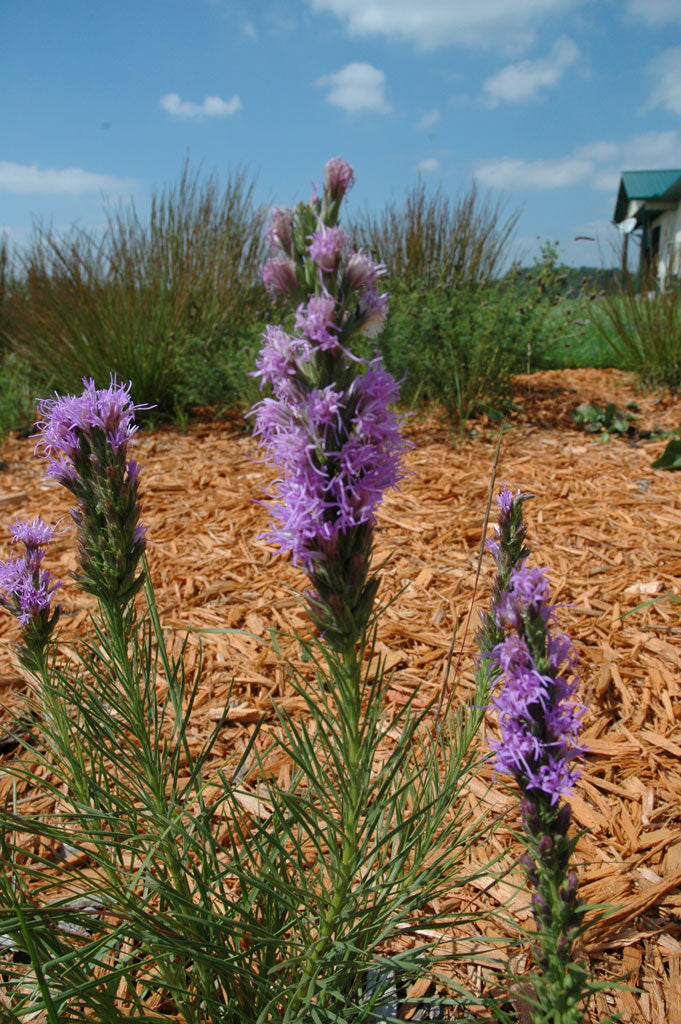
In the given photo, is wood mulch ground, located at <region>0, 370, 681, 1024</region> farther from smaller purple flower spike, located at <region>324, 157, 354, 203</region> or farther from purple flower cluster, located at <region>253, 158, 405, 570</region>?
smaller purple flower spike, located at <region>324, 157, 354, 203</region>

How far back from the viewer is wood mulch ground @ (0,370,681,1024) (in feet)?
5.65

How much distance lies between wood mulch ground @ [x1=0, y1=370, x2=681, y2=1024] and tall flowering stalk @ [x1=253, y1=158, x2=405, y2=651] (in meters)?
0.18

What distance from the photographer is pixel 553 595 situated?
2.96 m

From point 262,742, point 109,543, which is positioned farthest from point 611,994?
point 109,543

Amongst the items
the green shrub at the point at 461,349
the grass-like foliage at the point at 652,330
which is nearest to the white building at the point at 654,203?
the grass-like foliage at the point at 652,330

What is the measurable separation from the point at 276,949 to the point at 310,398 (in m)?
1.09

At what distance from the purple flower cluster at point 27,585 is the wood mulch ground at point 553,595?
239mm

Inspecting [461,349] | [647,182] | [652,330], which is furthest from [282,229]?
[647,182]

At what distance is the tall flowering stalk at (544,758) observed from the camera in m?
0.91

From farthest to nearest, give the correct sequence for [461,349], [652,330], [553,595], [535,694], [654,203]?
[654,203]
[652,330]
[461,349]
[553,595]
[535,694]

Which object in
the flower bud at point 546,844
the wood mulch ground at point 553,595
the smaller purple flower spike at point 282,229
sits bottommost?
the wood mulch ground at point 553,595

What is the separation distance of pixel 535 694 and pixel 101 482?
33.9 inches

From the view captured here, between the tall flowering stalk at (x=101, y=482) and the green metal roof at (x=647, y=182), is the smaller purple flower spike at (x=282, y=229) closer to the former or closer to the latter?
the tall flowering stalk at (x=101, y=482)

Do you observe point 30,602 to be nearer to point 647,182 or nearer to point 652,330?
point 652,330
